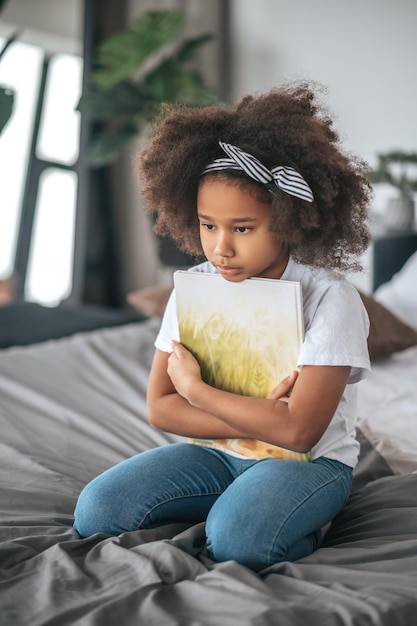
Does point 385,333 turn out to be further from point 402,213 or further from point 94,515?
point 402,213

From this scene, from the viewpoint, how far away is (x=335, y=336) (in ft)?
3.51

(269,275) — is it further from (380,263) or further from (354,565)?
(380,263)

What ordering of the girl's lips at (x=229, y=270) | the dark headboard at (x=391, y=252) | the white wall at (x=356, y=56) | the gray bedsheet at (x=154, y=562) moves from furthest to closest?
the white wall at (x=356, y=56), the dark headboard at (x=391, y=252), the girl's lips at (x=229, y=270), the gray bedsheet at (x=154, y=562)

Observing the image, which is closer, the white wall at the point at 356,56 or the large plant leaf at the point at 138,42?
the white wall at the point at 356,56

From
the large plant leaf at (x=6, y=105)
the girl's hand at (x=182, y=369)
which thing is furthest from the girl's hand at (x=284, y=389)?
the large plant leaf at (x=6, y=105)

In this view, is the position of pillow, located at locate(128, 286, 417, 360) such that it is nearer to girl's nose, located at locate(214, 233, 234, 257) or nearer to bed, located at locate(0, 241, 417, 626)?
bed, located at locate(0, 241, 417, 626)

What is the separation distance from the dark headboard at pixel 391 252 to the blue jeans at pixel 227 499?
5.57ft

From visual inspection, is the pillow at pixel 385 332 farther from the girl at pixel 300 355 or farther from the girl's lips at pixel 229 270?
the girl's lips at pixel 229 270

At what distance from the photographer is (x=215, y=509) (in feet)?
3.53

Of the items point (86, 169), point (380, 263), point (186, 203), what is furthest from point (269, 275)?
point (86, 169)

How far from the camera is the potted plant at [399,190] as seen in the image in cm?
297

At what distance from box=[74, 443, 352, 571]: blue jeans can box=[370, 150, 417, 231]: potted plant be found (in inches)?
79.0

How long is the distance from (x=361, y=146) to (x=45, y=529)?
278 centimetres

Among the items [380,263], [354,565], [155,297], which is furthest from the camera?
[380,263]
